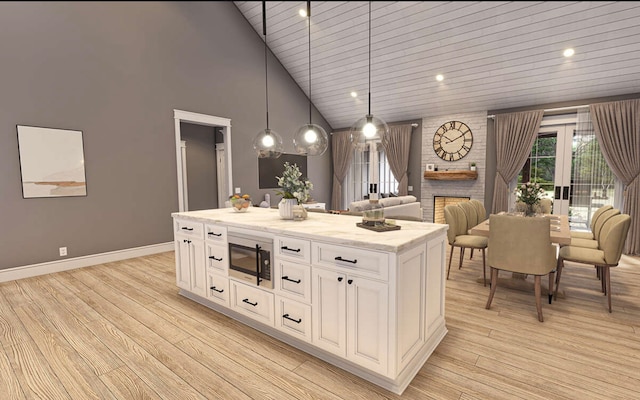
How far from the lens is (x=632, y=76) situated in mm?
4863

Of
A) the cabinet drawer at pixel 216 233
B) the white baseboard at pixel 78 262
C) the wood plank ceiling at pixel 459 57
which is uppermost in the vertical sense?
the wood plank ceiling at pixel 459 57

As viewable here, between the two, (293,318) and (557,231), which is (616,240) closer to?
(557,231)

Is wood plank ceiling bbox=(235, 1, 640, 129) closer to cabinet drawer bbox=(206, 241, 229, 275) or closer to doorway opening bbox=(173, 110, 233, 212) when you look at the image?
doorway opening bbox=(173, 110, 233, 212)

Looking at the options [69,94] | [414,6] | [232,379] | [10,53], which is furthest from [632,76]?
[10,53]

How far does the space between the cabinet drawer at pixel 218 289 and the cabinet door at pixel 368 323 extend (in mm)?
1282

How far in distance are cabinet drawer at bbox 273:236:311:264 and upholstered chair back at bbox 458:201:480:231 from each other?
2.75 m

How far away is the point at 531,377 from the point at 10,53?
597cm

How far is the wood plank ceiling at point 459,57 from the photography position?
4387mm

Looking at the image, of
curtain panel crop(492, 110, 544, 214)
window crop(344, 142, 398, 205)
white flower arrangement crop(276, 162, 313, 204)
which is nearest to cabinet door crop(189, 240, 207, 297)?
white flower arrangement crop(276, 162, 313, 204)

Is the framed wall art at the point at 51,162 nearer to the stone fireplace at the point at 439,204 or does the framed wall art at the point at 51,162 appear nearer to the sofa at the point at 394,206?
the sofa at the point at 394,206

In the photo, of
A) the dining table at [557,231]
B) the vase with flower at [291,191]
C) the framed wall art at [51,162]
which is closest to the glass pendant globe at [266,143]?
the vase with flower at [291,191]

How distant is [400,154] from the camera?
7.50 m

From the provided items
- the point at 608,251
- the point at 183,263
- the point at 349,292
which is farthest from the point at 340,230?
the point at 608,251

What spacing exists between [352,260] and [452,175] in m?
5.42
